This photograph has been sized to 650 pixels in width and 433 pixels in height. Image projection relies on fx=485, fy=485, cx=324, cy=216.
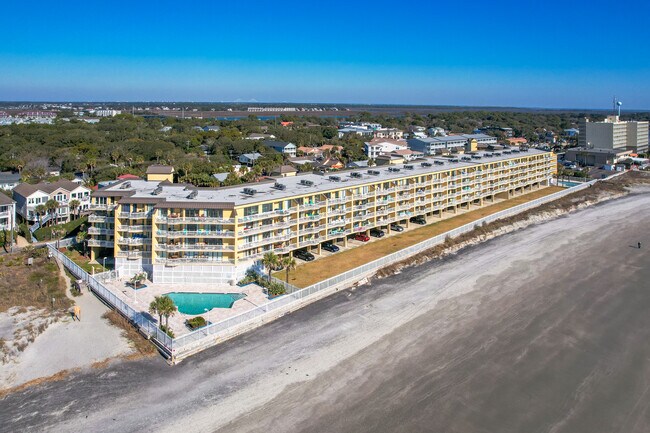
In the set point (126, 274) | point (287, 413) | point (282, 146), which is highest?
point (282, 146)

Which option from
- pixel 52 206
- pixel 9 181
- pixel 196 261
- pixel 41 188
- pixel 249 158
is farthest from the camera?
pixel 249 158

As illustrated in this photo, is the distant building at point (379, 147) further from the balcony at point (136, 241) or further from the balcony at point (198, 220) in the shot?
the balcony at point (136, 241)

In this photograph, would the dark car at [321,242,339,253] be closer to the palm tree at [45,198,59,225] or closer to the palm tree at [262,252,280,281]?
the palm tree at [262,252,280,281]

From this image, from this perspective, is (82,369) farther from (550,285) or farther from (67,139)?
(67,139)

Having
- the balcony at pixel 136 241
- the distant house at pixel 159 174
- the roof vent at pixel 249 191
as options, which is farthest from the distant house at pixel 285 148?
the balcony at pixel 136 241

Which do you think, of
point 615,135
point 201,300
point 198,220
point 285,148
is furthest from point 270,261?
point 615,135

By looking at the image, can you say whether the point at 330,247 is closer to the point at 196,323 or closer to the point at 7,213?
the point at 196,323

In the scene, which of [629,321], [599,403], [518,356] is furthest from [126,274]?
[629,321]
